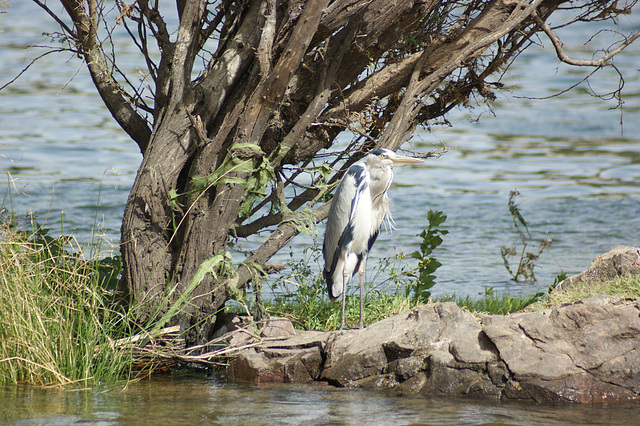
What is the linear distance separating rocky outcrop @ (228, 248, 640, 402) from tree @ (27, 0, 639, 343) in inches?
29.3

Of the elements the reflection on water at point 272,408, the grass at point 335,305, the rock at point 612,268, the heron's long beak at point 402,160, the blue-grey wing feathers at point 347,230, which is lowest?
the reflection on water at point 272,408

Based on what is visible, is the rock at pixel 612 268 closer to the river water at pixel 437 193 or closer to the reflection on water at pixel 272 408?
the river water at pixel 437 193

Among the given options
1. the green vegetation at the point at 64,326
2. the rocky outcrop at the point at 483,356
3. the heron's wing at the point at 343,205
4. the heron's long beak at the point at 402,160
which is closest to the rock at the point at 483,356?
the rocky outcrop at the point at 483,356

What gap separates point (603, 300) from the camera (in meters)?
4.10

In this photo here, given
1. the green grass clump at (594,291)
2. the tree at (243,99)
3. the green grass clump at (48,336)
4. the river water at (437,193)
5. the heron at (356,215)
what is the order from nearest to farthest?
1. the river water at (437,193)
2. the green grass clump at (48,336)
3. the tree at (243,99)
4. the green grass clump at (594,291)
5. the heron at (356,215)

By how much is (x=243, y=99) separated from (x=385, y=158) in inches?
43.7

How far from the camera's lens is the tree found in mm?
4395

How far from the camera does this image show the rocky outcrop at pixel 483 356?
3.73 m

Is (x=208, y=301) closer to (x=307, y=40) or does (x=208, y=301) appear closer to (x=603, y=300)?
(x=307, y=40)

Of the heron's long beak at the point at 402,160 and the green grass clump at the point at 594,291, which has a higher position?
the heron's long beak at the point at 402,160

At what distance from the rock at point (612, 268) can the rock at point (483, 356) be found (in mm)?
920

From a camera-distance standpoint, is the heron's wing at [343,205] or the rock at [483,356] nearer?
the rock at [483,356]

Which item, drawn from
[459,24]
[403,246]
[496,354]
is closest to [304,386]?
[496,354]

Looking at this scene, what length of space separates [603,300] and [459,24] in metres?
2.31
